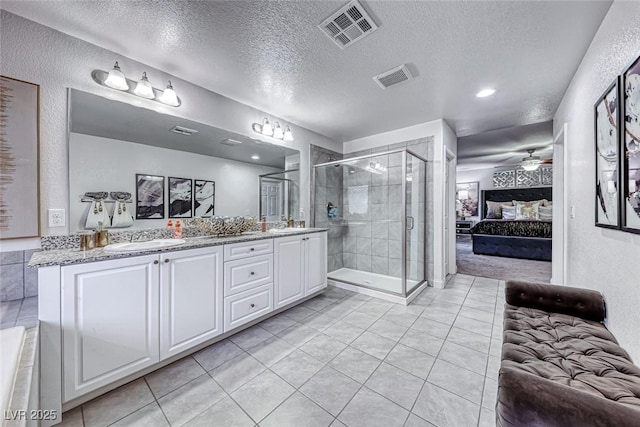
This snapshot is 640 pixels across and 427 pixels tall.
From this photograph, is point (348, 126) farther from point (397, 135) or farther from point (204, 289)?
point (204, 289)

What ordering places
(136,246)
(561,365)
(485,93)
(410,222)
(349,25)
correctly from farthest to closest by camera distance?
(410,222) → (485,93) → (136,246) → (349,25) → (561,365)

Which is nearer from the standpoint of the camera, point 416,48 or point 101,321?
point 101,321

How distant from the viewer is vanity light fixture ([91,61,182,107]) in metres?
1.83

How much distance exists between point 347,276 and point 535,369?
2.96m

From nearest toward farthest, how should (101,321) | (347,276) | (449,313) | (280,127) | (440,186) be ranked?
(101,321), (449,313), (280,127), (440,186), (347,276)

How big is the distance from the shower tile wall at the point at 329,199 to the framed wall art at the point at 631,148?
3022 millimetres

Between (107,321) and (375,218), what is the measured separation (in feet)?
11.6

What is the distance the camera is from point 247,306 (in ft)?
7.43

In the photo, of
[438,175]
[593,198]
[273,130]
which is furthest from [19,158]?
[438,175]

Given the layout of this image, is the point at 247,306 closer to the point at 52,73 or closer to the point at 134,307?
the point at 134,307

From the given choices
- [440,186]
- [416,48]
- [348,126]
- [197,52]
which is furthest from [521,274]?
[197,52]

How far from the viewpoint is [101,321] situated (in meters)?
1.44

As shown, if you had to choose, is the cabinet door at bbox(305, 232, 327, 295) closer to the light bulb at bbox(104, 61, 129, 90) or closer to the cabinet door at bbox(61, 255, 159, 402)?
the cabinet door at bbox(61, 255, 159, 402)

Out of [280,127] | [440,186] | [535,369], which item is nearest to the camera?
[535,369]
